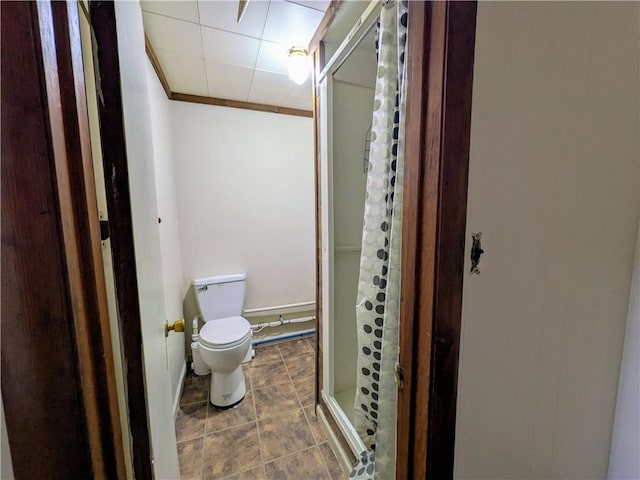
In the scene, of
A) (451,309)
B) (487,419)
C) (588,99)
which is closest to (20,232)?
(451,309)


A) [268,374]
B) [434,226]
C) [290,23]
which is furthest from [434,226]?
[268,374]

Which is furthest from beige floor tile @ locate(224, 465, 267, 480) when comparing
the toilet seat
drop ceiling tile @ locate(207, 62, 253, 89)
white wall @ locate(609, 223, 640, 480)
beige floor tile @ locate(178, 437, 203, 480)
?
drop ceiling tile @ locate(207, 62, 253, 89)

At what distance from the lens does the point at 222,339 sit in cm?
173

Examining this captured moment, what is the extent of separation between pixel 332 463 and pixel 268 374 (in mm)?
872

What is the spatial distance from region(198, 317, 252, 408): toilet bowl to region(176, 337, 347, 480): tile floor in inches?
2.9

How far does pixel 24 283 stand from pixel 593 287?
4.03 feet

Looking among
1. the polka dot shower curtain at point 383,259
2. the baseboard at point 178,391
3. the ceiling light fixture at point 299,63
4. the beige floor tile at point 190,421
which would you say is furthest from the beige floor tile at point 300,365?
the ceiling light fixture at point 299,63

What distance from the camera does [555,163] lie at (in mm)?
620

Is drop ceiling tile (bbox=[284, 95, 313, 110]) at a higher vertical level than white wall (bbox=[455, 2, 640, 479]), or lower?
higher

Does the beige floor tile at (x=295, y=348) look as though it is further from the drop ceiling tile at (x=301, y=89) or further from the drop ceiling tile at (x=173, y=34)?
the drop ceiling tile at (x=173, y=34)

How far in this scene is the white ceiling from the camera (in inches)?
47.6

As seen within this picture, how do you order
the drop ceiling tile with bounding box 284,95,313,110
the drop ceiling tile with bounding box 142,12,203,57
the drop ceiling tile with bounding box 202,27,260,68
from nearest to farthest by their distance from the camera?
the drop ceiling tile with bounding box 142,12,203,57 → the drop ceiling tile with bounding box 202,27,260,68 → the drop ceiling tile with bounding box 284,95,313,110

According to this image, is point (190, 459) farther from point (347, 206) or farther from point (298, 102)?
point (298, 102)

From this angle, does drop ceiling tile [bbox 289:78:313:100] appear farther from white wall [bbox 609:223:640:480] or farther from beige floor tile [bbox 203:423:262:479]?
beige floor tile [bbox 203:423:262:479]
